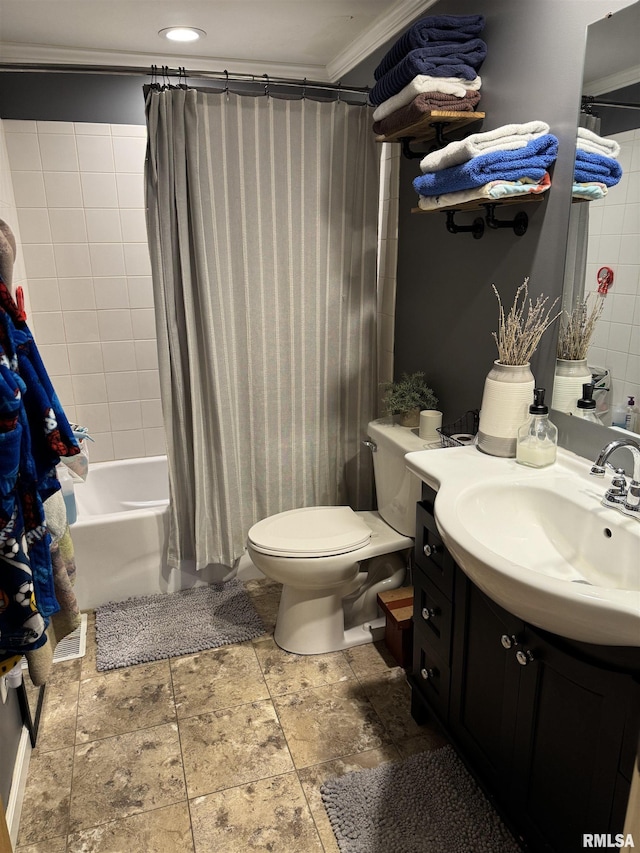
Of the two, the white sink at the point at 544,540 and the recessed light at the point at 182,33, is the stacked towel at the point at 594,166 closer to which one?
the white sink at the point at 544,540

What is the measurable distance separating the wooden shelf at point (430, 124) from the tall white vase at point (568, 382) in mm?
782

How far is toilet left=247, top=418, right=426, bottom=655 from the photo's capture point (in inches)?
84.8

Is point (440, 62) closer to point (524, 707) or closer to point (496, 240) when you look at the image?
point (496, 240)

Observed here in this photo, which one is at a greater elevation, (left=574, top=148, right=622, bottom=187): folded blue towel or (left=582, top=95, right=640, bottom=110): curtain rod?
(left=582, top=95, right=640, bottom=110): curtain rod

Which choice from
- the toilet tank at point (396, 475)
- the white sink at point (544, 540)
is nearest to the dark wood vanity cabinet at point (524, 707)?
the white sink at point (544, 540)

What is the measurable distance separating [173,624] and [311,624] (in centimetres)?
59

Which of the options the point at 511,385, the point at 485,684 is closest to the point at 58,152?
the point at 511,385

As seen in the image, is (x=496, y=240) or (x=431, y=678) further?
(x=496, y=240)

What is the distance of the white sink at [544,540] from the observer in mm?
1031

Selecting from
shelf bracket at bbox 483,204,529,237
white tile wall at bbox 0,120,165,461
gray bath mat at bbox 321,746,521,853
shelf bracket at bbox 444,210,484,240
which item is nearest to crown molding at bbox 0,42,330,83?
white tile wall at bbox 0,120,165,461

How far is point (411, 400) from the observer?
A: 2305 millimetres

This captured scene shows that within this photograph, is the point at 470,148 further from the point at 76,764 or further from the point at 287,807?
the point at 76,764

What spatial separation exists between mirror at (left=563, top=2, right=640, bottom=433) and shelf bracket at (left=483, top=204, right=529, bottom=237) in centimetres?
18

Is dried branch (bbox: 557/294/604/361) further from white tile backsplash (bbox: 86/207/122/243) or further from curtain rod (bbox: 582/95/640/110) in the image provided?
white tile backsplash (bbox: 86/207/122/243)
